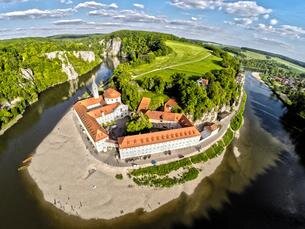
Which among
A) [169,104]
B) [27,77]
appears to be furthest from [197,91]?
[27,77]

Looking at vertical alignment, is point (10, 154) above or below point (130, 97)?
below

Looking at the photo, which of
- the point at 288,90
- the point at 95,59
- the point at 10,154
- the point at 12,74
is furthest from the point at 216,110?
the point at 95,59

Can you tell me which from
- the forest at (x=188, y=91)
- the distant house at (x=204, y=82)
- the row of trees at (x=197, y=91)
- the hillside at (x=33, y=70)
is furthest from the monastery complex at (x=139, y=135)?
the hillside at (x=33, y=70)

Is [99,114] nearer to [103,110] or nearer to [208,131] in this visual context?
[103,110]

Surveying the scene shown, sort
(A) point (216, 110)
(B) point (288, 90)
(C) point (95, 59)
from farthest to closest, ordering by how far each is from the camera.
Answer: (C) point (95, 59) → (B) point (288, 90) → (A) point (216, 110)

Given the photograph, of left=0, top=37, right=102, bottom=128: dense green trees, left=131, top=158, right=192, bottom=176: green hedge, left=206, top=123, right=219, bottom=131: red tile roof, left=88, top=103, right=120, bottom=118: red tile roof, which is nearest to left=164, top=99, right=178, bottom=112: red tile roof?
left=206, top=123, right=219, bottom=131: red tile roof

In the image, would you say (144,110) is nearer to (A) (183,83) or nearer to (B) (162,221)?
(A) (183,83)
